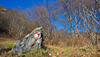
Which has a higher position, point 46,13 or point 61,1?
point 61,1

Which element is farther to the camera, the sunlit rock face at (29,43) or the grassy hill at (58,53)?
the sunlit rock face at (29,43)

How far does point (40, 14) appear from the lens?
12492 mm

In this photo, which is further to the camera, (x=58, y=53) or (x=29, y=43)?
(x=29, y=43)

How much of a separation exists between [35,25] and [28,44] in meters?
9.37

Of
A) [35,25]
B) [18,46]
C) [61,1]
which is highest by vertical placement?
[61,1]

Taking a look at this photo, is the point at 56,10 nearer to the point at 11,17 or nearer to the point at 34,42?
the point at 34,42

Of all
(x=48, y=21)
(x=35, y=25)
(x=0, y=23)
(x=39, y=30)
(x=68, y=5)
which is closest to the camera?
(x=39, y=30)

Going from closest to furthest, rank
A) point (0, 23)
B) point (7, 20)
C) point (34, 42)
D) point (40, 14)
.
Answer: point (34, 42), point (40, 14), point (0, 23), point (7, 20)

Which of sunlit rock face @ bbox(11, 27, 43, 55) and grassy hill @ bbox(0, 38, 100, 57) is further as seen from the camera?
sunlit rock face @ bbox(11, 27, 43, 55)

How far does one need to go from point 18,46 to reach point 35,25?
9.51 m

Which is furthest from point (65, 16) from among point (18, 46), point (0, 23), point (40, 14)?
point (0, 23)

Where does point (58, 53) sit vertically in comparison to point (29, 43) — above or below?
below

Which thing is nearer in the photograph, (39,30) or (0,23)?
(39,30)

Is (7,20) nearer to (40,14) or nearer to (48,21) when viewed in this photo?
(40,14)
